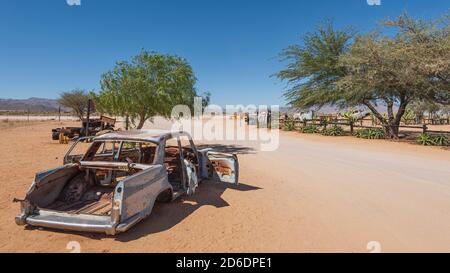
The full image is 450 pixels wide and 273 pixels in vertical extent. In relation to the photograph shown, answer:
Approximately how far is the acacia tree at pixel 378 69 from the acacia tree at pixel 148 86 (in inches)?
439

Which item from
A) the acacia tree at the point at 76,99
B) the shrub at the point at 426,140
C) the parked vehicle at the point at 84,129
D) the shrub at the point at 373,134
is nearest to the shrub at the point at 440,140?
the shrub at the point at 426,140

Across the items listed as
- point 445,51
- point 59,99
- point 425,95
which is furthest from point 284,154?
point 59,99

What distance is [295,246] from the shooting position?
4.16 m

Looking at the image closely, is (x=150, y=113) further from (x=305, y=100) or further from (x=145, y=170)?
(x=305, y=100)

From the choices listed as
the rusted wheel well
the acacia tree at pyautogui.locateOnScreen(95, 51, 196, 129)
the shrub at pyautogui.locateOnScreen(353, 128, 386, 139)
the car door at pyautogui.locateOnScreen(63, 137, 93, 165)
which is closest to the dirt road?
the rusted wheel well

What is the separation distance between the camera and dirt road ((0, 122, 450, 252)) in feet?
13.7

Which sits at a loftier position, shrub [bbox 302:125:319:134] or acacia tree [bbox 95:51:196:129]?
acacia tree [bbox 95:51:196:129]

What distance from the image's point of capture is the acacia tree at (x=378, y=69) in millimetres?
15070

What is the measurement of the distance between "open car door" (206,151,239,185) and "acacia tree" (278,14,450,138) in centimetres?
1184

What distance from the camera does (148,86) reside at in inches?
467

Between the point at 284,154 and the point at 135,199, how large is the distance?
32.5ft

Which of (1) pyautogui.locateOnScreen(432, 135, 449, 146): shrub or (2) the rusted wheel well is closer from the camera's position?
(2) the rusted wheel well

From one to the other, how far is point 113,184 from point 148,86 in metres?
6.47

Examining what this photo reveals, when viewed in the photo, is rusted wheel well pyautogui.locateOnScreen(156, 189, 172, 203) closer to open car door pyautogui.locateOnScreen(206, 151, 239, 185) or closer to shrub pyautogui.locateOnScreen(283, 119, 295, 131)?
open car door pyautogui.locateOnScreen(206, 151, 239, 185)
